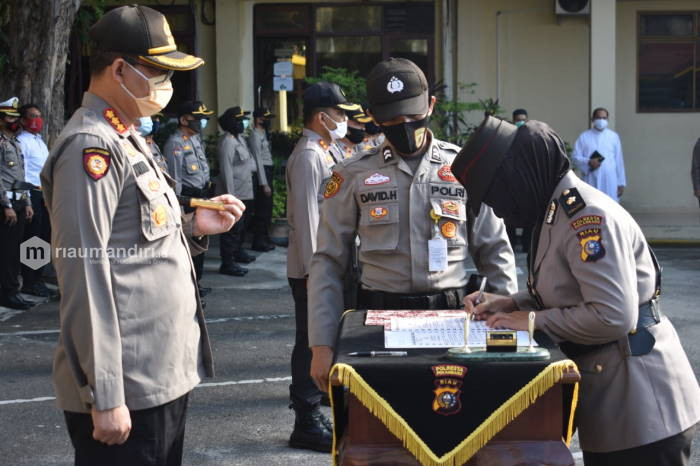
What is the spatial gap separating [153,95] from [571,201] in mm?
1352

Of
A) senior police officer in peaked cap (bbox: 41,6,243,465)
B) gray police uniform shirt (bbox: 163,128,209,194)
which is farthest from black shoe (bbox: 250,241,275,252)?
senior police officer in peaked cap (bbox: 41,6,243,465)

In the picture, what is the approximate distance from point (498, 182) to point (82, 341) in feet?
4.29

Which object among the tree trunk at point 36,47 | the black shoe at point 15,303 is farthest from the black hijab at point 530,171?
the tree trunk at point 36,47

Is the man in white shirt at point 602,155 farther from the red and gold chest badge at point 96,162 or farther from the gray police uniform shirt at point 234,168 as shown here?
the red and gold chest badge at point 96,162

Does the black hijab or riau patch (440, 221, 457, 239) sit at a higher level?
the black hijab

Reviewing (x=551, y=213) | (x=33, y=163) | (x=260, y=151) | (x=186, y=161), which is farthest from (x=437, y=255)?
(x=260, y=151)

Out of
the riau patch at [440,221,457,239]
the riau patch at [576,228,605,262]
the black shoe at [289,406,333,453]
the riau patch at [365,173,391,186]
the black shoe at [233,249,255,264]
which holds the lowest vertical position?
the black shoe at [289,406,333,453]

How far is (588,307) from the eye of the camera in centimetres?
288

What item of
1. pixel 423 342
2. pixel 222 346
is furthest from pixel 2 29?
pixel 423 342

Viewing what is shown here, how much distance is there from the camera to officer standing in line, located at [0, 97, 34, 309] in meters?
10.4

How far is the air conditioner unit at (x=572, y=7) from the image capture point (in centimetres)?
1703

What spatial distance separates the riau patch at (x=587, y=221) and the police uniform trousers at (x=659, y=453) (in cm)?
68

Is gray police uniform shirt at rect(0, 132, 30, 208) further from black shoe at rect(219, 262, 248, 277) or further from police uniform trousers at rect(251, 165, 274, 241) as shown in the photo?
police uniform trousers at rect(251, 165, 274, 241)

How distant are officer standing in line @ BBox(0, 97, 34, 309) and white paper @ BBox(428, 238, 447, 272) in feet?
24.0
